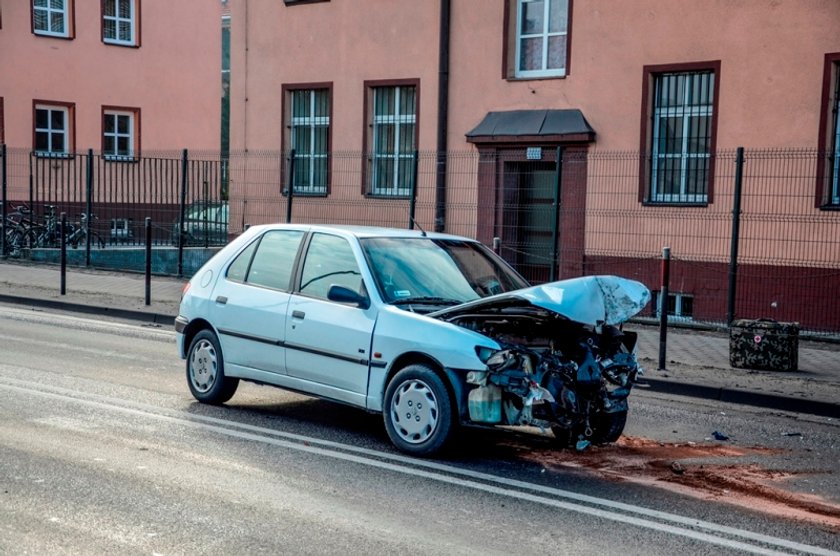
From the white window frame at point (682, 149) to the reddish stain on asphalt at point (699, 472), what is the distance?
1005 cm

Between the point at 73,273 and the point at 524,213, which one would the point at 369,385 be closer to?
the point at 524,213

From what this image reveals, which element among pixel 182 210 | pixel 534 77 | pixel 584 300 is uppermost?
pixel 534 77

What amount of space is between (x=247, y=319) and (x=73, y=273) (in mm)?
15247

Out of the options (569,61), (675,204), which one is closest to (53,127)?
(569,61)

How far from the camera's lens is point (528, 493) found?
22.5ft

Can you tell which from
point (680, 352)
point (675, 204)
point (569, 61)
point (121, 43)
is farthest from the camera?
point (121, 43)

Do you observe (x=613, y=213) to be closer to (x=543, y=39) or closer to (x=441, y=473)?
(x=543, y=39)

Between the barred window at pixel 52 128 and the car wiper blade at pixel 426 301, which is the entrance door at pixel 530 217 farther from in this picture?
the barred window at pixel 52 128

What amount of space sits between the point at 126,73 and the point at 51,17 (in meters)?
2.83

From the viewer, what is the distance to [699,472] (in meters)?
7.64

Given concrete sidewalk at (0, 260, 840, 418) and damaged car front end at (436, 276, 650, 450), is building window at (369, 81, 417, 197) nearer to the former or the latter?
concrete sidewalk at (0, 260, 840, 418)

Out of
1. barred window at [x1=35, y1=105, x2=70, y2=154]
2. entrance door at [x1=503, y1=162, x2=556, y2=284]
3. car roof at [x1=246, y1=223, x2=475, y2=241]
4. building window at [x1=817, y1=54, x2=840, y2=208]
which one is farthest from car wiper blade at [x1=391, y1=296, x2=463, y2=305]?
barred window at [x1=35, y1=105, x2=70, y2=154]

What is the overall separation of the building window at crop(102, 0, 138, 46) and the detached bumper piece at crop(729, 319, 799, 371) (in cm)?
2678

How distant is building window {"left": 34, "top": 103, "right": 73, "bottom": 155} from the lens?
33.3 metres
